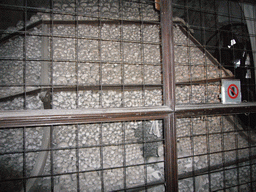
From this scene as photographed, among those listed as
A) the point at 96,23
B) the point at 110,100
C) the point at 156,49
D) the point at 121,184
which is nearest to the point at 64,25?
the point at 96,23

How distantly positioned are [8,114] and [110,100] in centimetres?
97

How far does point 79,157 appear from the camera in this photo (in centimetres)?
168

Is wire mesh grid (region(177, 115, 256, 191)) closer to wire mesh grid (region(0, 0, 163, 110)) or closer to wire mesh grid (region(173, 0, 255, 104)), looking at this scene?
wire mesh grid (region(173, 0, 255, 104))

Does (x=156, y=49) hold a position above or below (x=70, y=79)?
above

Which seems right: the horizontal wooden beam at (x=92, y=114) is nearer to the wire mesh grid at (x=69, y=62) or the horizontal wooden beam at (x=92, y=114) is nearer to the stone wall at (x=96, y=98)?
the stone wall at (x=96, y=98)

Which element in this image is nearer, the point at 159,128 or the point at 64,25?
the point at 64,25

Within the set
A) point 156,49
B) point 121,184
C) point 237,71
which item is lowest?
point 121,184

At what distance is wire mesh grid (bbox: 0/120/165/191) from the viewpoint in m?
1.53

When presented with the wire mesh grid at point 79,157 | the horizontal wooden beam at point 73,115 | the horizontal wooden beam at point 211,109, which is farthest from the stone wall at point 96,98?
the horizontal wooden beam at point 73,115

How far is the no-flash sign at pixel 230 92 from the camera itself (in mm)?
1634

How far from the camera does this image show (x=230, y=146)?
2.14m

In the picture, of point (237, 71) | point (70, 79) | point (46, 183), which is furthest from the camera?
point (237, 71)

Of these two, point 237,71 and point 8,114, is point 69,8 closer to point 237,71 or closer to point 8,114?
point 8,114

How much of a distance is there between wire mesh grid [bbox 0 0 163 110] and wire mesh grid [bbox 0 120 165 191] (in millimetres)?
295
